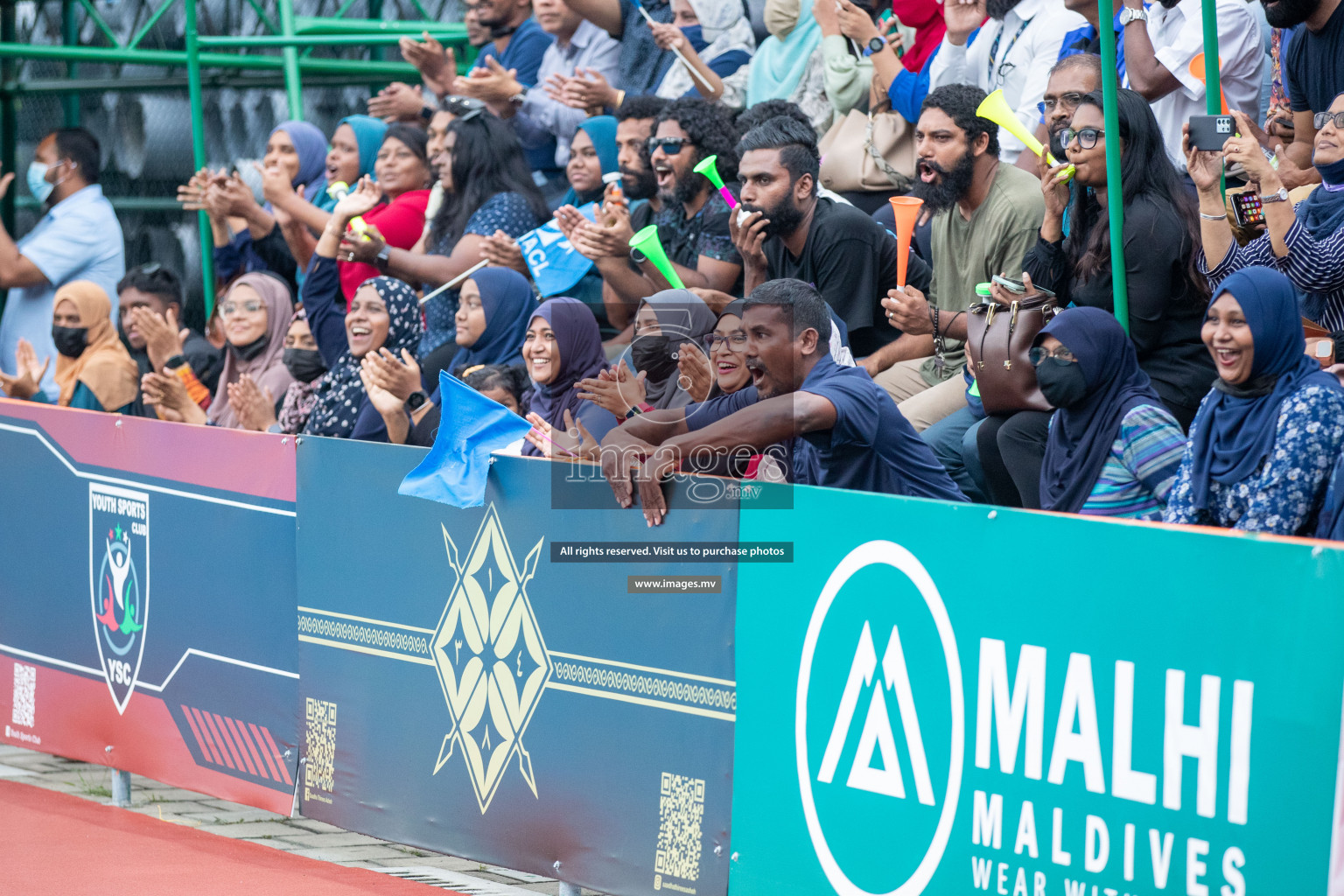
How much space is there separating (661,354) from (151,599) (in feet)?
7.27

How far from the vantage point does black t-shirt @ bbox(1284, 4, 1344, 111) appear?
17.5 feet

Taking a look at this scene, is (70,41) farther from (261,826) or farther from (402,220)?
(261,826)

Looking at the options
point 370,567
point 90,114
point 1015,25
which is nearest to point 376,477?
point 370,567

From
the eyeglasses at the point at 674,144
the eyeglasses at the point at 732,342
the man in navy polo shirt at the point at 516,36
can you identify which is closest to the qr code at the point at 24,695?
the eyeglasses at the point at 732,342

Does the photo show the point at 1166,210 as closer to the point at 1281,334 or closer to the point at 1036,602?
the point at 1281,334

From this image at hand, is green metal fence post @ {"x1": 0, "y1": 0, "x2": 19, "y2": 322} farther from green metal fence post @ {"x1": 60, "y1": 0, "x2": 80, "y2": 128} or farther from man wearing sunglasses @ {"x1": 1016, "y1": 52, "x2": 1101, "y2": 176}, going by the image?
man wearing sunglasses @ {"x1": 1016, "y1": 52, "x2": 1101, "y2": 176}

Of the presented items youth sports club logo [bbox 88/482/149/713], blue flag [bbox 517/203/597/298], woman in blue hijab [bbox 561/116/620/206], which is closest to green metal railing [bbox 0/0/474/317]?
woman in blue hijab [bbox 561/116/620/206]

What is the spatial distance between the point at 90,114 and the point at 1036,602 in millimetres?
9262

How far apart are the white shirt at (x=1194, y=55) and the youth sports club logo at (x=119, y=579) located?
169 inches

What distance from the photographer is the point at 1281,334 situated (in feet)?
13.4

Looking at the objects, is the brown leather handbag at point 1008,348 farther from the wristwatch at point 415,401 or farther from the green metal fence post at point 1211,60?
the wristwatch at point 415,401

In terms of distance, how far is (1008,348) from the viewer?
5.11 m

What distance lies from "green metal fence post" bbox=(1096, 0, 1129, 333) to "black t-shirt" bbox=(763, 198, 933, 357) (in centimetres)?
117

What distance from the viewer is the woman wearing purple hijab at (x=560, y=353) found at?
6.25 metres
